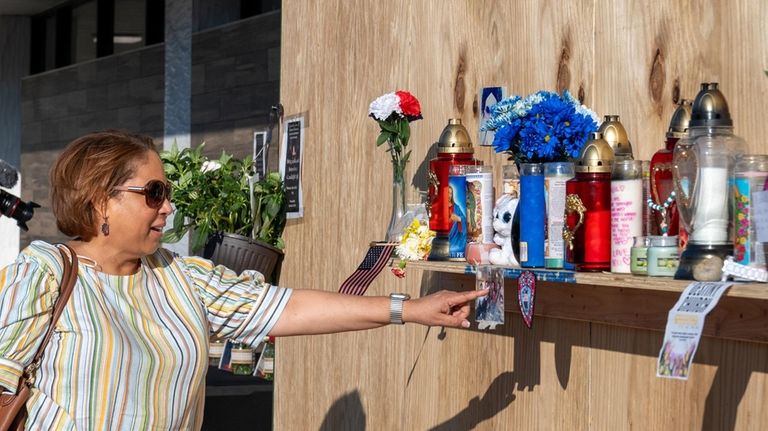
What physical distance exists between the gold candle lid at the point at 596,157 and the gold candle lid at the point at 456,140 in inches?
31.3

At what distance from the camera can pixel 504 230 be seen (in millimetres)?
3387

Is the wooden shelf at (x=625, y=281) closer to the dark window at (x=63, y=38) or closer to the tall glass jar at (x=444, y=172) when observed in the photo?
the tall glass jar at (x=444, y=172)

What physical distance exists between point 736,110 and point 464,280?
1384mm

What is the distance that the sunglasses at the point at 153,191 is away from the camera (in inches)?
127

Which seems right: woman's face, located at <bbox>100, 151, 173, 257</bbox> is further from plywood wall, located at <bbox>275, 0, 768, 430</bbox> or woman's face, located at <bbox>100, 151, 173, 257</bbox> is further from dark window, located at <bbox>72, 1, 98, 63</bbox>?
dark window, located at <bbox>72, 1, 98, 63</bbox>

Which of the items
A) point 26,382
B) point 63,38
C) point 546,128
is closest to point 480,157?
point 546,128

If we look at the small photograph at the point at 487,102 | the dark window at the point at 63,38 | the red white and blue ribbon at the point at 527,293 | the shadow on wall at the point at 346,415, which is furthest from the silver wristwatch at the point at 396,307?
the dark window at the point at 63,38

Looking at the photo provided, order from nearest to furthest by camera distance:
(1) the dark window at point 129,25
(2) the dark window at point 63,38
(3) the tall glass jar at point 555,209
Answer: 1. (3) the tall glass jar at point 555,209
2. (1) the dark window at point 129,25
3. (2) the dark window at point 63,38

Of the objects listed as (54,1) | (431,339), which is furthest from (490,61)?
(54,1)

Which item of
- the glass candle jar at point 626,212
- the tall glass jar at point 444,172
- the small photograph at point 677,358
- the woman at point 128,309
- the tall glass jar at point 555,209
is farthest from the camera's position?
the tall glass jar at point 444,172

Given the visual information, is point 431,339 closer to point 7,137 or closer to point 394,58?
point 394,58

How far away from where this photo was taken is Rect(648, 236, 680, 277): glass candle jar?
2.71 m

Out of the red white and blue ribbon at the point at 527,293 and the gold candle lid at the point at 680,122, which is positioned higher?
the gold candle lid at the point at 680,122

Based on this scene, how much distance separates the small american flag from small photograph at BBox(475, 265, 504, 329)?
93 cm
